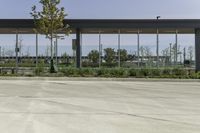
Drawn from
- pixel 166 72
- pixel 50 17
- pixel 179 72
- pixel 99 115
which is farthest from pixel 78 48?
pixel 99 115

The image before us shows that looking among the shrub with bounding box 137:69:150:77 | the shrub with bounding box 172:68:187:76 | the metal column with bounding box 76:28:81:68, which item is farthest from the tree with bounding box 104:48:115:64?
the shrub with bounding box 172:68:187:76

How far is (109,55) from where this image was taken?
138 ft

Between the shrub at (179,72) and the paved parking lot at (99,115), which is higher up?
the shrub at (179,72)

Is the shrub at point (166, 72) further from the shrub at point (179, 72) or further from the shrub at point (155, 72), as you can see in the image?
the shrub at point (155, 72)

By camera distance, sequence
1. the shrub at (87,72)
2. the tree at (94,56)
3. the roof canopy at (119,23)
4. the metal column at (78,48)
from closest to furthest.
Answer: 1. the shrub at (87,72)
2. the roof canopy at (119,23)
3. the metal column at (78,48)
4. the tree at (94,56)

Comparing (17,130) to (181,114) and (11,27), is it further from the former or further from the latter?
(11,27)

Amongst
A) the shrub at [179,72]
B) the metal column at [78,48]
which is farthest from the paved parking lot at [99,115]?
the metal column at [78,48]

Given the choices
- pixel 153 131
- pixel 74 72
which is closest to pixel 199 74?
pixel 74 72

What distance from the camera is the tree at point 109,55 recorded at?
41969mm

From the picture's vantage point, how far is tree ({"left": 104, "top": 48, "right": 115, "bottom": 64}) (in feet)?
138

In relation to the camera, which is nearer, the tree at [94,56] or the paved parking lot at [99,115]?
the paved parking lot at [99,115]

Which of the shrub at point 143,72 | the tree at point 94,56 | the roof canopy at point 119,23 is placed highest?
the roof canopy at point 119,23

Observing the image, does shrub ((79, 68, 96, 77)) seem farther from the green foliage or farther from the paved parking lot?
the paved parking lot

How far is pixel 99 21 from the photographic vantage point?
123 ft
